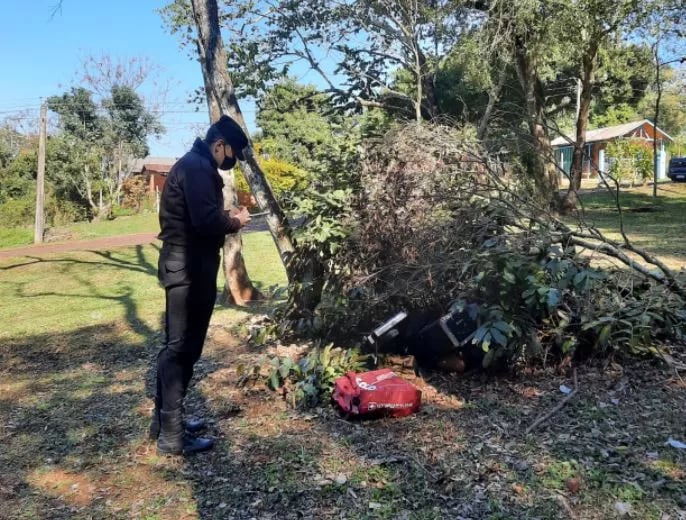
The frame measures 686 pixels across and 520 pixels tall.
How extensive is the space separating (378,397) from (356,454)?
490mm

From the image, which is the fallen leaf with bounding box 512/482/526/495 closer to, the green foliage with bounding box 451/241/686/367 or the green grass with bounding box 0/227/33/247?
the green foliage with bounding box 451/241/686/367

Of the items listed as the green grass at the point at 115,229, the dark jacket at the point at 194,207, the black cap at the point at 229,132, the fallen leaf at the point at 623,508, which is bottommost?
the fallen leaf at the point at 623,508

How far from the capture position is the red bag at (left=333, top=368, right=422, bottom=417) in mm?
3723

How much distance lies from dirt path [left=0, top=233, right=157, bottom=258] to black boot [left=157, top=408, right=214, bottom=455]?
1358 centimetres

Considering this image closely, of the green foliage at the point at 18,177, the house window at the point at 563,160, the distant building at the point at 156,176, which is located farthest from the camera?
the green foliage at the point at 18,177

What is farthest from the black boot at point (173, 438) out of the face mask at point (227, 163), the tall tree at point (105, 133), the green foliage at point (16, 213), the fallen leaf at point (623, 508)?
the tall tree at point (105, 133)

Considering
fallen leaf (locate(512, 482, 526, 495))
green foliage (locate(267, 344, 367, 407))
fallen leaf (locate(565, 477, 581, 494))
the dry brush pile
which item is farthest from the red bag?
fallen leaf (locate(565, 477, 581, 494))

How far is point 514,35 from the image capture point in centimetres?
1446

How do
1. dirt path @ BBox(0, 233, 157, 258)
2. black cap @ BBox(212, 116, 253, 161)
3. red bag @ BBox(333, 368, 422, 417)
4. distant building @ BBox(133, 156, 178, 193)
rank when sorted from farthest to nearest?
distant building @ BBox(133, 156, 178, 193) → dirt path @ BBox(0, 233, 157, 258) → red bag @ BBox(333, 368, 422, 417) → black cap @ BBox(212, 116, 253, 161)

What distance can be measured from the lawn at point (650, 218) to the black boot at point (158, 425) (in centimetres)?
723

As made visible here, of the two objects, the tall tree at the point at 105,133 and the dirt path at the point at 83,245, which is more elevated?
the tall tree at the point at 105,133

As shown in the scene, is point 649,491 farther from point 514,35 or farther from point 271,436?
point 514,35

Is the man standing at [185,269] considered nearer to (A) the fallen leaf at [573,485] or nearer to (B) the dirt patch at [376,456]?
(B) the dirt patch at [376,456]

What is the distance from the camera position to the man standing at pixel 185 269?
337 centimetres
